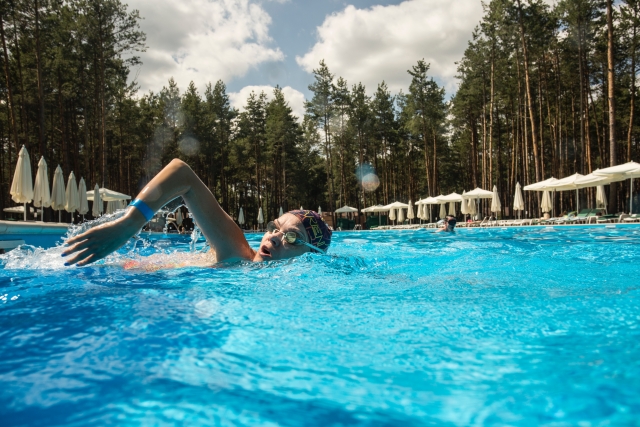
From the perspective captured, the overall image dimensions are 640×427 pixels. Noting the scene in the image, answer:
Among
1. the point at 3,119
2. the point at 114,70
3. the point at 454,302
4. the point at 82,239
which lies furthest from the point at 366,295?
the point at 3,119

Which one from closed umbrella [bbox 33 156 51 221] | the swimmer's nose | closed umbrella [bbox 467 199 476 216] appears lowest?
the swimmer's nose

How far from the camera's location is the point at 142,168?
4231 centimetres

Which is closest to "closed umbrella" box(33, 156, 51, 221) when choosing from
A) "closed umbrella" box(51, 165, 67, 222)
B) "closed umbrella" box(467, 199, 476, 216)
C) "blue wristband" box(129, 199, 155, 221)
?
"closed umbrella" box(51, 165, 67, 222)

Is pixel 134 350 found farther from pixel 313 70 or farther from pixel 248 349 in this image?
pixel 313 70

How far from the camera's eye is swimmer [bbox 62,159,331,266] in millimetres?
2119

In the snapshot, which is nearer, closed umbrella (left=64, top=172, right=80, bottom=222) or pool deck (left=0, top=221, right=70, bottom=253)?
pool deck (left=0, top=221, right=70, bottom=253)

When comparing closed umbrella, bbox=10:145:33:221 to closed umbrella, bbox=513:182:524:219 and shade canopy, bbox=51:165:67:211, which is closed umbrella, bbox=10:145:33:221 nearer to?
shade canopy, bbox=51:165:67:211

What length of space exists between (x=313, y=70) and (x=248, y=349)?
39.5 meters

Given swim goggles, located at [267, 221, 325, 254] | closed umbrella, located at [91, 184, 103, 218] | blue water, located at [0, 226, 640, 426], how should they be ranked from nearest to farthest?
blue water, located at [0, 226, 640, 426] < swim goggles, located at [267, 221, 325, 254] < closed umbrella, located at [91, 184, 103, 218]

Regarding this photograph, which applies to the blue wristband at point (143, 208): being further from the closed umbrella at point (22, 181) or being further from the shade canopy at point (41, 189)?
the shade canopy at point (41, 189)

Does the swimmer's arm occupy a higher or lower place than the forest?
lower

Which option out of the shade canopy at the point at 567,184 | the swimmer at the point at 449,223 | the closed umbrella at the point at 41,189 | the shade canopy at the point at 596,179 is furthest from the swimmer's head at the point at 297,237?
the shade canopy at the point at 567,184

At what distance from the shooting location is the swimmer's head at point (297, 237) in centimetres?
366

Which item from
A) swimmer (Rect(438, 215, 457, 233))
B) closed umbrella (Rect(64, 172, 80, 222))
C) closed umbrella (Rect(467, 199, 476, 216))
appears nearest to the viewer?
closed umbrella (Rect(64, 172, 80, 222))
